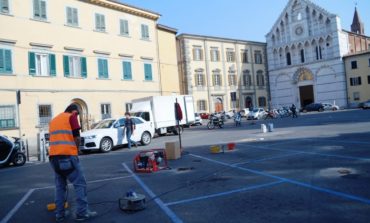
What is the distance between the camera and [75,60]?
2677cm

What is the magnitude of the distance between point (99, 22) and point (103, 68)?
3917 mm

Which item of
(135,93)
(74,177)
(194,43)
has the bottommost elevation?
(74,177)

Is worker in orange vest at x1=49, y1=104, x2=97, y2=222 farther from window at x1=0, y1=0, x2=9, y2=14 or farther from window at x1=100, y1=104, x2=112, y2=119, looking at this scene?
window at x1=100, y1=104, x2=112, y2=119

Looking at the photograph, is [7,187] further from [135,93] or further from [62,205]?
[135,93]

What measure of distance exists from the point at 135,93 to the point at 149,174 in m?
22.5

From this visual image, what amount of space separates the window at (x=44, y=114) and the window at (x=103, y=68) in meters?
5.48

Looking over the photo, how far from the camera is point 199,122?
39.8m

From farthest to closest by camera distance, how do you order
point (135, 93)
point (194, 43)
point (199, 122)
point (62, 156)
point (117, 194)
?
point (194, 43)
point (199, 122)
point (135, 93)
point (117, 194)
point (62, 156)

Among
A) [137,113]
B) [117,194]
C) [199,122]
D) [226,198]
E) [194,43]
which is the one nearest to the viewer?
[226,198]

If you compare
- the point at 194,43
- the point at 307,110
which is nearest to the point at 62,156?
the point at 194,43

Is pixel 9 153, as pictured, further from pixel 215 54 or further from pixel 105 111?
pixel 215 54

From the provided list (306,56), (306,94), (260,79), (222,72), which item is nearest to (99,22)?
(222,72)

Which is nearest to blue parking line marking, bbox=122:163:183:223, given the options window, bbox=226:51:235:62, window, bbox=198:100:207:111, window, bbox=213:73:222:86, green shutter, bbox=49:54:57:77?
green shutter, bbox=49:54:57:77

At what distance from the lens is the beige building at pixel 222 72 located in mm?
49500
